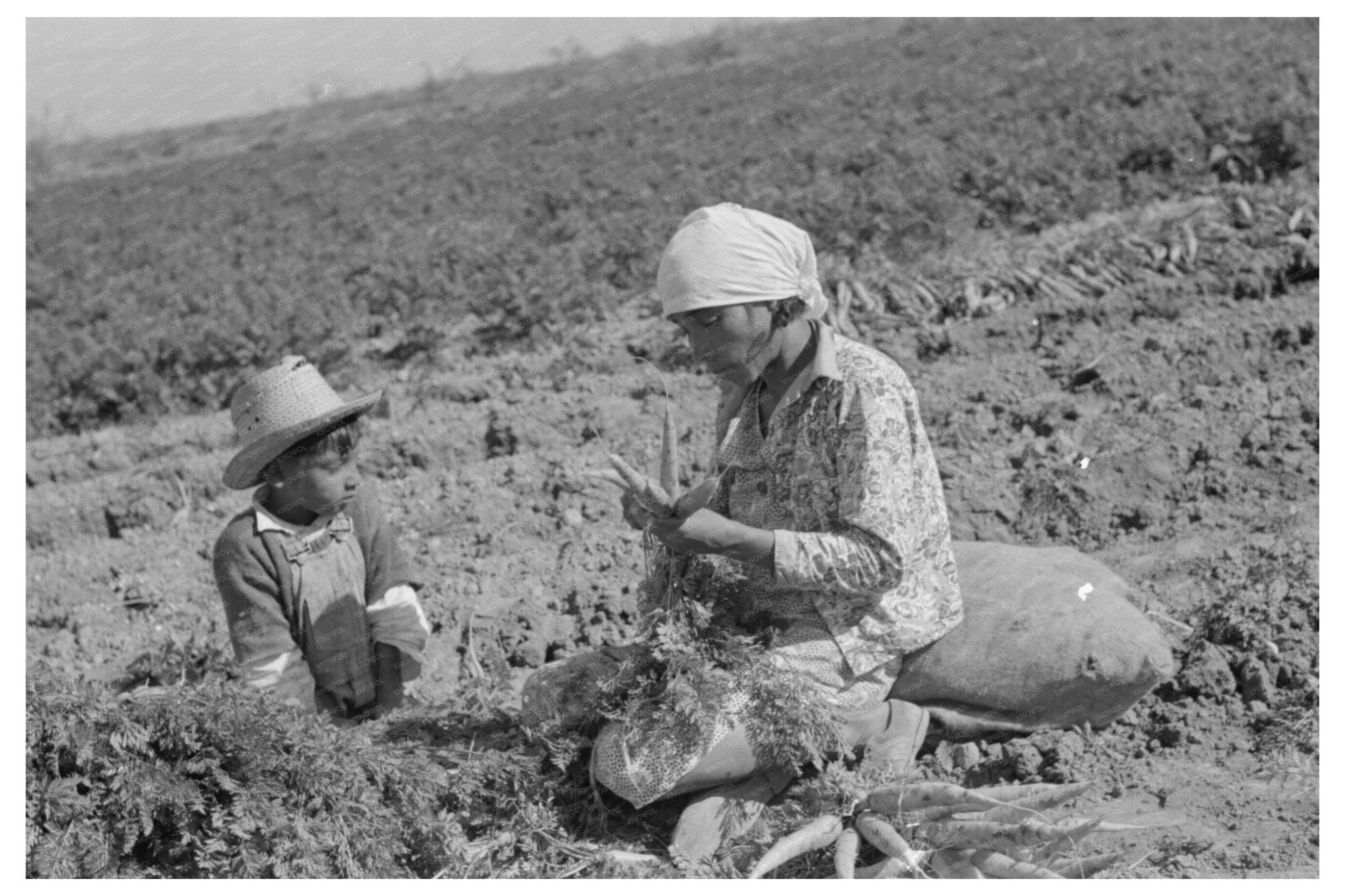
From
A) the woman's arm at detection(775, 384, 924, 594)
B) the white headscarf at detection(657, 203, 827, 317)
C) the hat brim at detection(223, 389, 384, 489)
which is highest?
the white headscarf at detection(657, 203, 827, 317)

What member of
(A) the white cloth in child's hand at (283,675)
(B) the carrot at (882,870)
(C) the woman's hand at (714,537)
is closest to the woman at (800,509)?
(C) the woman's hand at (714,537)

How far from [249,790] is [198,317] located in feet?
23.3

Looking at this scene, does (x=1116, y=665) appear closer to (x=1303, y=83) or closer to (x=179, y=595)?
(x=179, y=595)

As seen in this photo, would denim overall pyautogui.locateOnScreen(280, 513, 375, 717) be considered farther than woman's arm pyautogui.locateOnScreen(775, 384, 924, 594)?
Yes

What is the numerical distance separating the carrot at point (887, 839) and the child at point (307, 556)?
130 centimetres

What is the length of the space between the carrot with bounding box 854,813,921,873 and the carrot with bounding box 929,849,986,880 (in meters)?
0.04

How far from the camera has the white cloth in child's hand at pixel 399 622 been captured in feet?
11.7

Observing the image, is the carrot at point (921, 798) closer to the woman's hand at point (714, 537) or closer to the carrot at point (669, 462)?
the woman's hand at point (714, 537)

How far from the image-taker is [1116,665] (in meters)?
3.31

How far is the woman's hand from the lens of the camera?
2869 mm

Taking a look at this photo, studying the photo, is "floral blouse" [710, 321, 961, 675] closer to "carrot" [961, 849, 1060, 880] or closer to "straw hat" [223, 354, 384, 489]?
"carrot" [961, 849, 1060, 880]

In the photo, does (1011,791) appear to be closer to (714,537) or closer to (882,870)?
(882,870)

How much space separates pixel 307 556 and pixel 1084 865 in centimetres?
199

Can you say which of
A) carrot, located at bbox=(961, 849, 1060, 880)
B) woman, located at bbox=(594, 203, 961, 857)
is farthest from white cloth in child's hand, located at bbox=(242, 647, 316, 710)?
carrot, located at bbox=(961, 849, 1060, 880)
